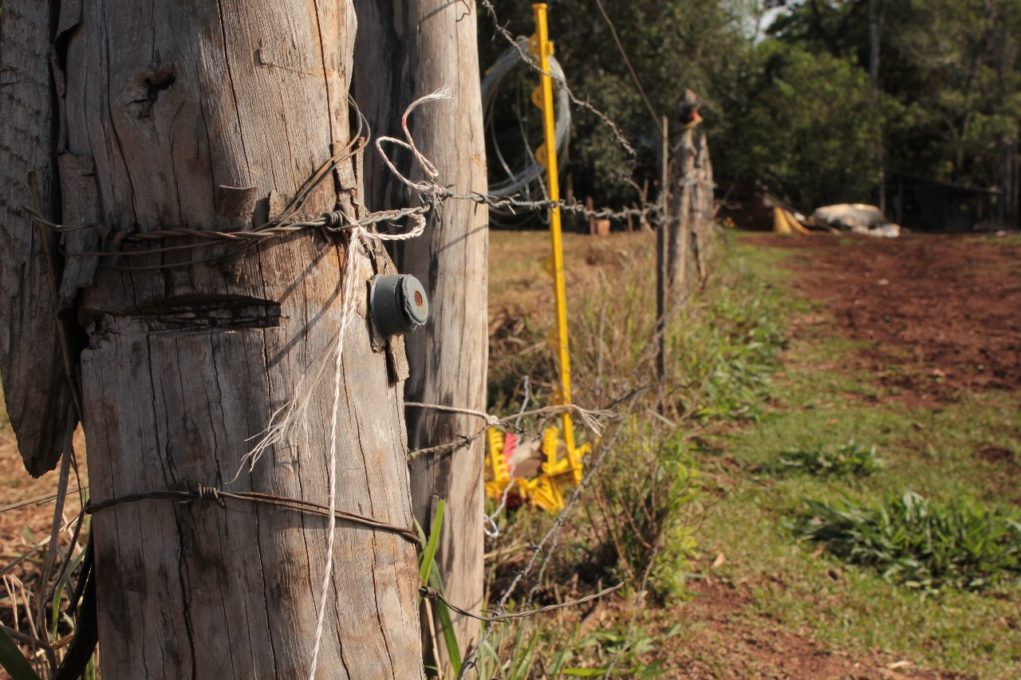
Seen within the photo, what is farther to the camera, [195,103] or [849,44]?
[849,44]

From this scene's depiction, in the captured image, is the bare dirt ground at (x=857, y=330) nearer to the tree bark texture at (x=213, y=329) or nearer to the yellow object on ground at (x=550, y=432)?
the yellow object on ground at (x=550, y=432)

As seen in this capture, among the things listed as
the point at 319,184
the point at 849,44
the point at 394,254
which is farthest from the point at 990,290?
the point at 849,44

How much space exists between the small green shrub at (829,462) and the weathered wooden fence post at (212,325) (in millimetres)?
4444

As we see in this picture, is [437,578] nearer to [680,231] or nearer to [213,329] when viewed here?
[213,329]

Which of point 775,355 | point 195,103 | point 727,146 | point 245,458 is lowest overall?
point 775,355

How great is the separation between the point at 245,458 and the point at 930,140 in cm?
2983

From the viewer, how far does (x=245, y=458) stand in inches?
57.0

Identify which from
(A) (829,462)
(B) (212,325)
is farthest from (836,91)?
(B) (212,325)

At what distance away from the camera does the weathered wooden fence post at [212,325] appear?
4.71 feet

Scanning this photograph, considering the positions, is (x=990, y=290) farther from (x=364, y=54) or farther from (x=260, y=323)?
(x=260, y=323)

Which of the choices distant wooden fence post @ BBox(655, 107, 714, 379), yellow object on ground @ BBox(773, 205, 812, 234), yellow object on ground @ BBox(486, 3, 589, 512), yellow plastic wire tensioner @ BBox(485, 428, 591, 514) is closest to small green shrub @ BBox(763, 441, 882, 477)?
distant wooden fence post @ BBox(655, 107, 714, 379)

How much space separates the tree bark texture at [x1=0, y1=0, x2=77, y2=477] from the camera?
152 cm

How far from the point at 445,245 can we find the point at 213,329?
1250mm

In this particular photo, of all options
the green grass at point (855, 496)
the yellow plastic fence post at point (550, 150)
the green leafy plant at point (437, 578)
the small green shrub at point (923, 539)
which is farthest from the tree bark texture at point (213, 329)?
the small green shrub at point (923, 539)
